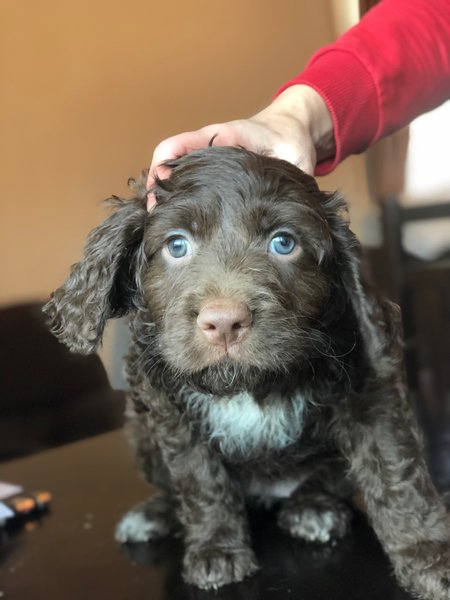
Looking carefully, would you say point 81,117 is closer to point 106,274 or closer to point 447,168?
point 106,274

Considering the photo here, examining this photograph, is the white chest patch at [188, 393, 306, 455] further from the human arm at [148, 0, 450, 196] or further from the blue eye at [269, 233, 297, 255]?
the human arm at [148, 0, 450, 196]

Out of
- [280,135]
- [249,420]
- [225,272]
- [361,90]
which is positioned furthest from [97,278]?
[361,90]

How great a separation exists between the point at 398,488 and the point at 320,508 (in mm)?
340

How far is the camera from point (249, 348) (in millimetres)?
1368

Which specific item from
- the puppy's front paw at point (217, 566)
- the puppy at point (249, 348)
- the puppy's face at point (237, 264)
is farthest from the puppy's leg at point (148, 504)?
the puppy's face at point (237, 264)

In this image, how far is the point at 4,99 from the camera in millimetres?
2414

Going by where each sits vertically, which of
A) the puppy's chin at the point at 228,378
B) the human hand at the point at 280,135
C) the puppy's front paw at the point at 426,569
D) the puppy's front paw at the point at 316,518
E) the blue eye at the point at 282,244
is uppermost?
the human hand at the point at 280,135

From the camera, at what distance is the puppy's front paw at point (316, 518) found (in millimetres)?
1841

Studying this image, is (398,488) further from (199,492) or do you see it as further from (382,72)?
(382,72)

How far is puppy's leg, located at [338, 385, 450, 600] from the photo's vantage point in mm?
1552

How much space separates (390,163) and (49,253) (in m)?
1.30

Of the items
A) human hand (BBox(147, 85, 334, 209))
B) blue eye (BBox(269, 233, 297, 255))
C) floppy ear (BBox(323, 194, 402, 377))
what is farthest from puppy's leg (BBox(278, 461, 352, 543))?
human hand (BBox(147, 85, 334, 209))

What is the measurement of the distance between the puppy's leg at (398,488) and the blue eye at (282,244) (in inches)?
14.1

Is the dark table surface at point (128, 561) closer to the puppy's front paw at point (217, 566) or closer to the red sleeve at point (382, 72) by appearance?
the puppy's front paw at point (217, 566)
